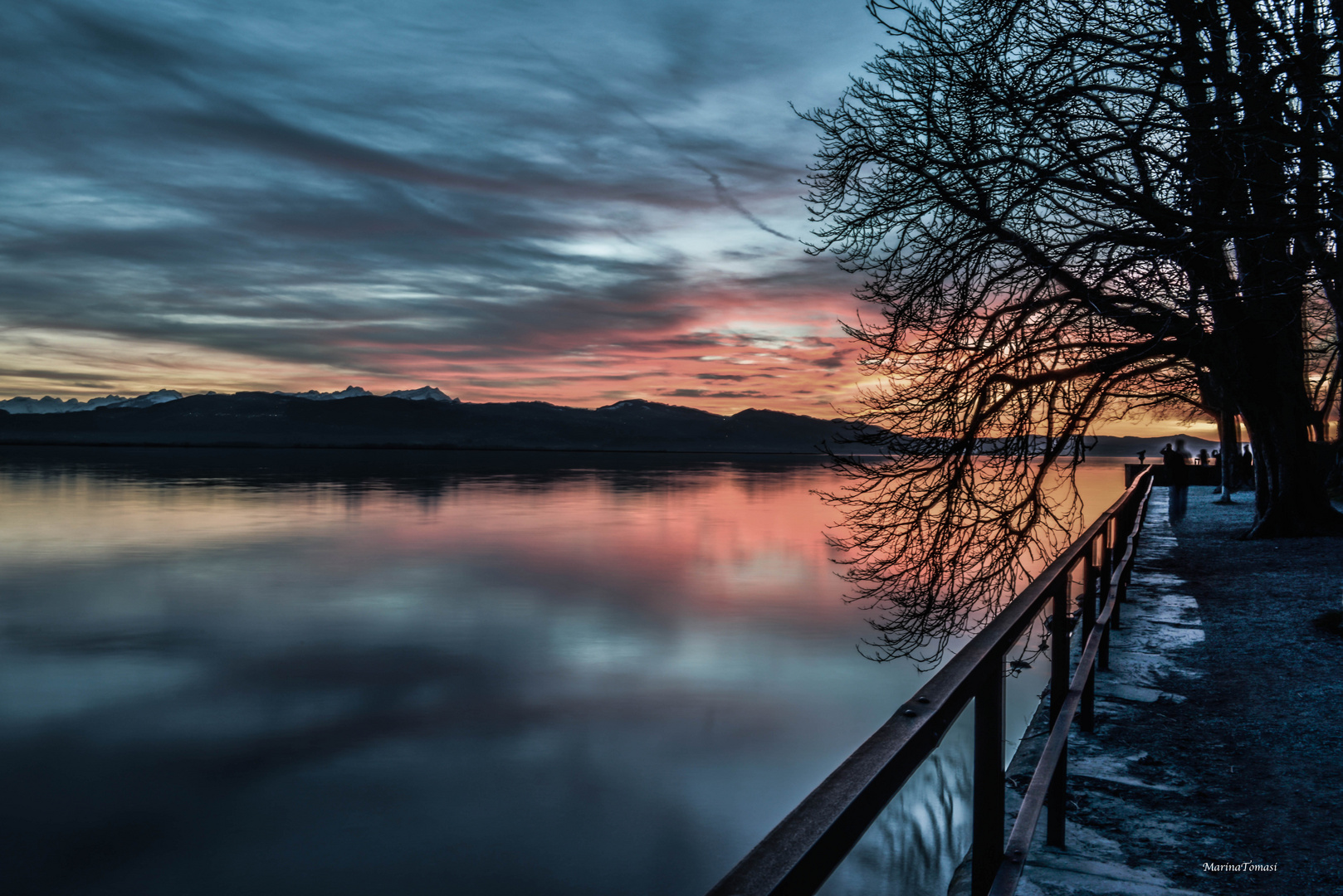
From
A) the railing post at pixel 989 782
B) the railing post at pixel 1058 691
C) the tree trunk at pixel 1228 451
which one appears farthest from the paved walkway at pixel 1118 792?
the tree trunk at pixel 1228 451

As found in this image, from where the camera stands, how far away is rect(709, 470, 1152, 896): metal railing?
1139 millimetres

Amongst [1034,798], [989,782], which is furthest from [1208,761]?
[989,782]

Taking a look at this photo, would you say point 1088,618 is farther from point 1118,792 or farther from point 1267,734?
point 1118,792

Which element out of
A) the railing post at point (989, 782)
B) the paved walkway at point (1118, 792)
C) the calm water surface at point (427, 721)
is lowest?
the calm water surface at point (427, 721)

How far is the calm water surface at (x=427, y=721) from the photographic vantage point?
6.90 m

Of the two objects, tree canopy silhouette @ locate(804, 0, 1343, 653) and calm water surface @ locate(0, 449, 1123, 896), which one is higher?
tree canopy silhouette @ locate(804, 0, 1343, 653)

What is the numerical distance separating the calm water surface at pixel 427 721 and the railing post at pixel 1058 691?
118 inches

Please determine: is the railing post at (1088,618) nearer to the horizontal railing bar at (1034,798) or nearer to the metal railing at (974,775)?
the metal railing at (974,775)

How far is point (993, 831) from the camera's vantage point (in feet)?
8.28

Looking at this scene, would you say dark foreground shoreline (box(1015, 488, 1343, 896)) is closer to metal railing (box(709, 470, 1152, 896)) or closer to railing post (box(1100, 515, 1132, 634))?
railing post (box(1100, 515, 1132, 634))

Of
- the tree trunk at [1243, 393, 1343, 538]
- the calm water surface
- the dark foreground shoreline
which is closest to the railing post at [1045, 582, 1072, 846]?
the dark foreground shoreline

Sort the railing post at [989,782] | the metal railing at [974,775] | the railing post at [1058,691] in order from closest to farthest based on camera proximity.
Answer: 1. the metal railing at [974,775]
2. the railing post at [989,782]
3. the railing post at [1058,691]

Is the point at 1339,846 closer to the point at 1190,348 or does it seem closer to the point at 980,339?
the point at 980,339

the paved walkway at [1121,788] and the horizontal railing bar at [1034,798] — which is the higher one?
the horizontal railing bar at [1034,798]
